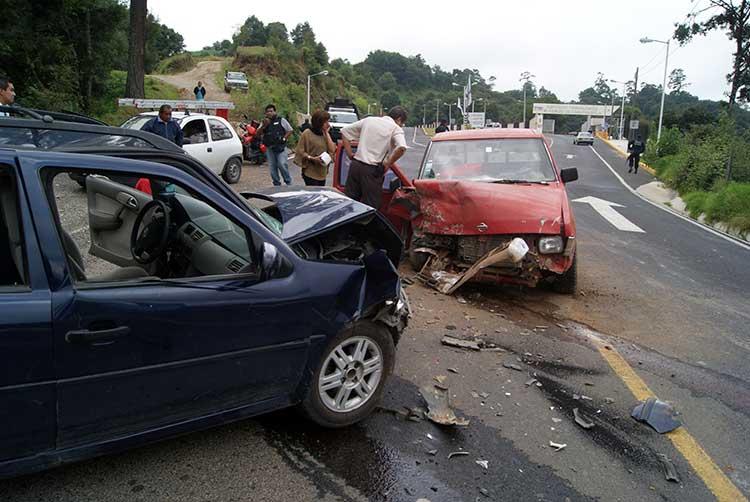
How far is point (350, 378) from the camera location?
11.1 feet

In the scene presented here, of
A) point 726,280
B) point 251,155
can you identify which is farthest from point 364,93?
point 726,280

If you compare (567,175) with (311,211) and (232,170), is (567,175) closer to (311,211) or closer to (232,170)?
(311,211)

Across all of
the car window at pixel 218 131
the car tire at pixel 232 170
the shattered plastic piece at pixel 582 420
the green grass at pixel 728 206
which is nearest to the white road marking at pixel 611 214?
the green grass at pixel 728 206

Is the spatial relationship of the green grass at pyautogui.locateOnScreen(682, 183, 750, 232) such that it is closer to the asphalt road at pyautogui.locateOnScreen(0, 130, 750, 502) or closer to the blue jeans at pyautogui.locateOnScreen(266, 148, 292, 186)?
the asphalt road at pyautogui.locateOnScreen(0, 130, 750, 502)

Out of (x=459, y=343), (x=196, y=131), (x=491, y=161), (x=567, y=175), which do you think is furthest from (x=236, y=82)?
(x=459, y=343)

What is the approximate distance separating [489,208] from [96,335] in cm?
427

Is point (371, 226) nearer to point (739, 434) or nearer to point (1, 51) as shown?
point (739, 434)

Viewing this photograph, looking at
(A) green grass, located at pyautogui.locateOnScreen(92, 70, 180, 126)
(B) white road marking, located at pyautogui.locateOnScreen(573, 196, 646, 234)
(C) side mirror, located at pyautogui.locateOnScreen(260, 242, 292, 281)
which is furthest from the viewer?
(A) green grass, located at pyautogui.locateOnScreen(92, 70, 180, 126)

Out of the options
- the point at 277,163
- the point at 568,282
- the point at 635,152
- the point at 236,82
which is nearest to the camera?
the point at 568,282

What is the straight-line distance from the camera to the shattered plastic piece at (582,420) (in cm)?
371

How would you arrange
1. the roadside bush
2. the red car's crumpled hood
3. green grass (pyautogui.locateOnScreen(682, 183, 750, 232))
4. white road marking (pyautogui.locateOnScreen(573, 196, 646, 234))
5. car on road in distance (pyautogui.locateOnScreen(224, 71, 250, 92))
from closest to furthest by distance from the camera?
the red car's crumpled hood, white road marking (pyautogui.locateOnScreen(573, 196, 646, 234)), green grass (pyautogui.locateOnScreen(682, 183, 750, 232)), car on road in distance (pyautogui.locateOnScreen(224, 71, 250, 92)), the roadside bush

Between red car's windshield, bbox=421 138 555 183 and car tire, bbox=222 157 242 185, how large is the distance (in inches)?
312

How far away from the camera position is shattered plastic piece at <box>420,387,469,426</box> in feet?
11.8

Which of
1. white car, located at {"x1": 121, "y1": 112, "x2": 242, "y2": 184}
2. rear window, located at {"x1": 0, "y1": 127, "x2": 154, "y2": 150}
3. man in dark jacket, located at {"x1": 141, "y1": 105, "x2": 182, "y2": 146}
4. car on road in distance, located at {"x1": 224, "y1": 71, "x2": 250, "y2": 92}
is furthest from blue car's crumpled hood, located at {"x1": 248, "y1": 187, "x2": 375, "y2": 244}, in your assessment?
car on road in distance, located at {"x1": 224, "y1": 71, "x2": 250, "y2": 92}
